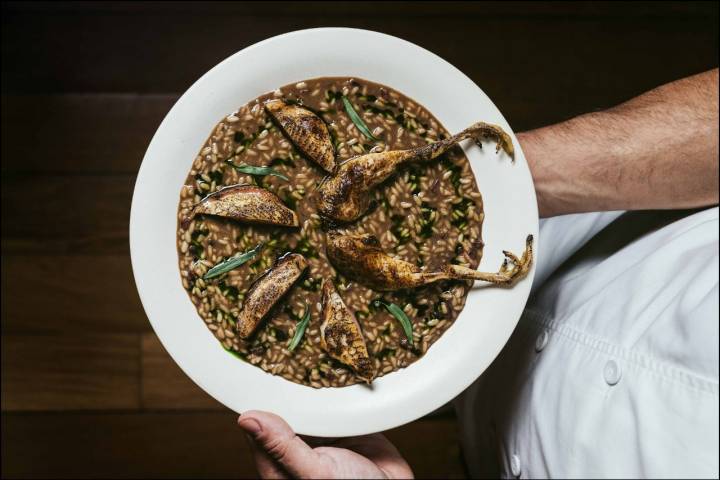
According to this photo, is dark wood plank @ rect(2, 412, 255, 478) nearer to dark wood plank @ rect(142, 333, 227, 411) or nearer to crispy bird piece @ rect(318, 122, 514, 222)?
dark wood plank @ rect(142, 333, 227, 411)

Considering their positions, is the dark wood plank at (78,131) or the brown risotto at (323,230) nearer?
the brown risotto at (323,230)

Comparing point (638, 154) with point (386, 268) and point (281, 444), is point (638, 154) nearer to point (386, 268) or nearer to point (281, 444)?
point (386, 268)

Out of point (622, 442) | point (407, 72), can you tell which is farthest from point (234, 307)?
point (622, 442)

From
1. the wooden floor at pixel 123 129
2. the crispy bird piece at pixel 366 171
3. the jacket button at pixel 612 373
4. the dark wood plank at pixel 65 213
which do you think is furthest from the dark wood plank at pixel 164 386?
the jacket button at pixel 612 373

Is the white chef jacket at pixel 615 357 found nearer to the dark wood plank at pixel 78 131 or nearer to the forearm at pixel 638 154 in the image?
the forearm at pixel 638 154

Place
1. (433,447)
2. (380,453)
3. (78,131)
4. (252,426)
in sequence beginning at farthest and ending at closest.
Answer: (433,447) < (78,131) < (380,453) < (252,426)

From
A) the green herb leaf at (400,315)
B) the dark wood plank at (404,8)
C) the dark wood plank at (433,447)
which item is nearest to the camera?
the green herb leaf at (400,315)

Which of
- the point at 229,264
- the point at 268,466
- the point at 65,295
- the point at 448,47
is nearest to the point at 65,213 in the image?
the point at 65,295
